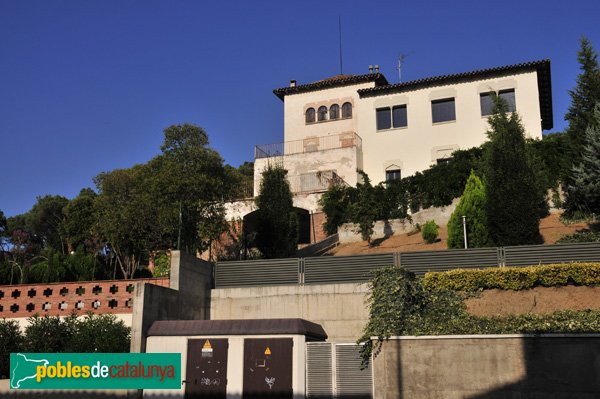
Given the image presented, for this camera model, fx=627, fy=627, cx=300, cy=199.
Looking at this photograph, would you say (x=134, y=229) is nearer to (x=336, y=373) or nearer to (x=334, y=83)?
(x=336, y=373)

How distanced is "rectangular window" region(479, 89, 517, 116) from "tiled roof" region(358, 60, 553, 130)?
3.78 ft

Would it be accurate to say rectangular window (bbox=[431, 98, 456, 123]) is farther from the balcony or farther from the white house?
the balcony

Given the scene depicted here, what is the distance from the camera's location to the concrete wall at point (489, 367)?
49.4 ft

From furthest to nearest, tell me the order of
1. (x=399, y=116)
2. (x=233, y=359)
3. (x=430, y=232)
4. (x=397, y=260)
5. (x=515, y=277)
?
(x=399, y=116) → (x=430, y=232) → (x=397, y=260) → (x=515, y=277) → (x=233, y=359)

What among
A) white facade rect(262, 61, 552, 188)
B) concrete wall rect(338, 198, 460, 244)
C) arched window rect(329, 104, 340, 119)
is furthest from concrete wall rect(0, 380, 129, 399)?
arched window rect(329, 104, 340, 119)

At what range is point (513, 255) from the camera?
65.9 ft

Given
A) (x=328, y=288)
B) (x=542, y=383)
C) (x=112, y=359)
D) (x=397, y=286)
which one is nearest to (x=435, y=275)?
(x=397, y=286)

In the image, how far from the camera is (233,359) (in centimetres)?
1838

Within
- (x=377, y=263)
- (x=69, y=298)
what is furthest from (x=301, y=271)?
(x=69, y=298)

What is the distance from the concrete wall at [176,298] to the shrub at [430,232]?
1251cm

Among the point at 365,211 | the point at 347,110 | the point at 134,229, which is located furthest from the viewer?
the point at 347,110

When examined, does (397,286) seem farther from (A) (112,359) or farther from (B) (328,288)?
(A) (112,359)

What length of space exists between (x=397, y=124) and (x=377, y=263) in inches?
877

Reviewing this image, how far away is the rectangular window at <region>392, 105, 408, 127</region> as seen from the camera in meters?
41.6
